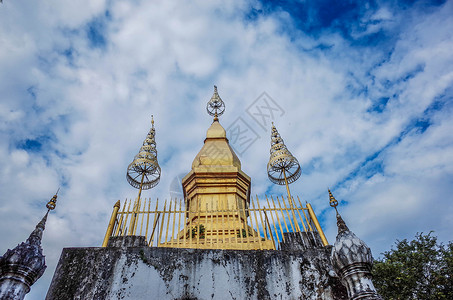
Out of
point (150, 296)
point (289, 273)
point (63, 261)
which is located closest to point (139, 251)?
point (150, 296)

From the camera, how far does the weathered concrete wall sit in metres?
4.48

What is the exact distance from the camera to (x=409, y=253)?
11.3 meters

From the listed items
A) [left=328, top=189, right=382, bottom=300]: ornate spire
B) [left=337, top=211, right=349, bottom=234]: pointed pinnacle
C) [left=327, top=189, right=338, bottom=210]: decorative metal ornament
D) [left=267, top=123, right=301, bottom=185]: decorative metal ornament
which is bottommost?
[left=328, top=189, right=382, bottom=300]: ornate spire

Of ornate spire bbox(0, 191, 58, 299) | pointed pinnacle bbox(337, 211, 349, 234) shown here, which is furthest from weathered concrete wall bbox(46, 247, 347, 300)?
pointed pinnacle bbox(337, 211, 349, 234)

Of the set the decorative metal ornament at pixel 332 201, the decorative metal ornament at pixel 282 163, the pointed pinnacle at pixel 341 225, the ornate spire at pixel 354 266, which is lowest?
the ornate spire at pixel 354 266

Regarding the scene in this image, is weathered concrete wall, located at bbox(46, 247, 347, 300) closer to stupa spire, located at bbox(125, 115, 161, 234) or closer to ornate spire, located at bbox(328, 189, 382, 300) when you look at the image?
ornate spire, located at bbox(328, 189, 382, 300)

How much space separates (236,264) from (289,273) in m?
0.87

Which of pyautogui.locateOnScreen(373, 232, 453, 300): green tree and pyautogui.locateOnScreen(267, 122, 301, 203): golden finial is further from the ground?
pyautogui.locateOnScreen(267, 122, 301, 203): golden finial

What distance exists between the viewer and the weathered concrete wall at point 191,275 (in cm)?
448

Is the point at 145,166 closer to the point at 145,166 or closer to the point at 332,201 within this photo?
the point at 145,166

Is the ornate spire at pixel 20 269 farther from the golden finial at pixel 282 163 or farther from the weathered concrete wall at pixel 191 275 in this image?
the golden finial at pixel 282 163

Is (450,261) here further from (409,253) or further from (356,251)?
(356,251)

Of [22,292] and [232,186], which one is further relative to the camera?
[232,186]

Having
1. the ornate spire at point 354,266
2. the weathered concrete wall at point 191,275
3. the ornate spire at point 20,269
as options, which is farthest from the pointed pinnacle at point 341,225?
the ornate spire at point 20,269
